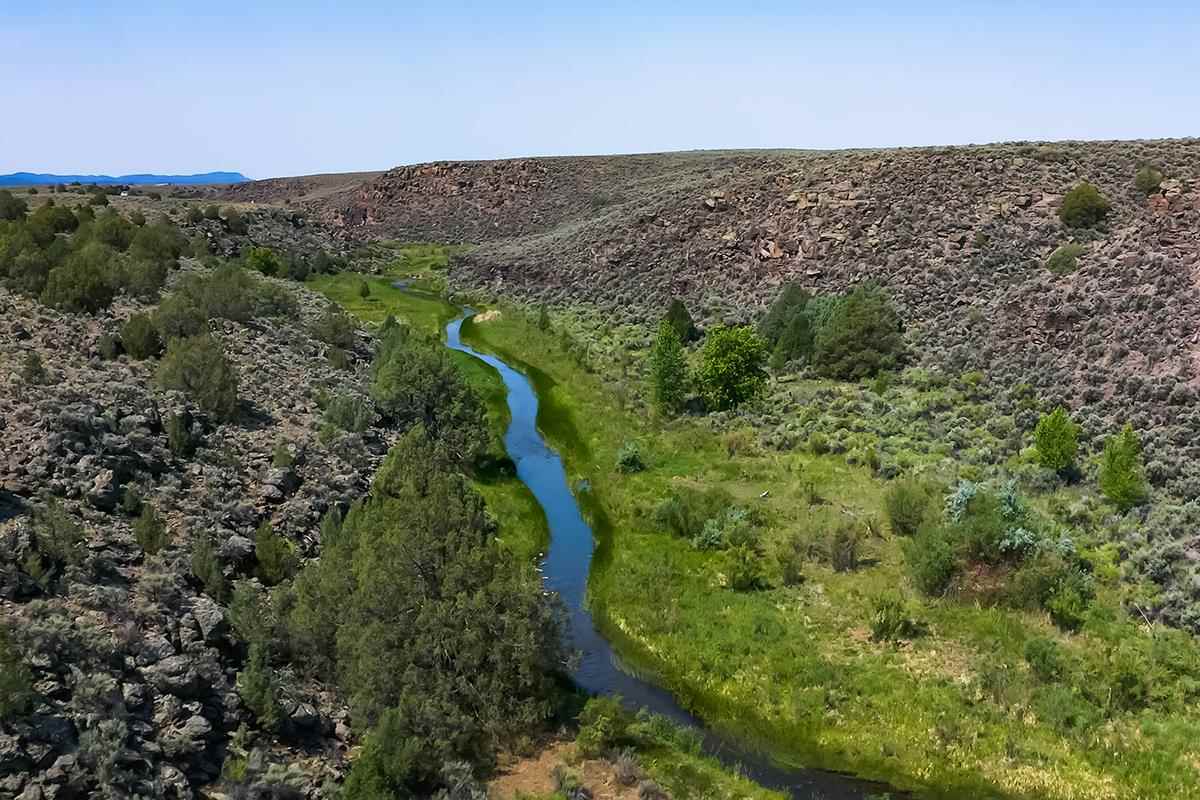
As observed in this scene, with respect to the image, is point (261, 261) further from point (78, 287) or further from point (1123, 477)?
point (1123, 477)

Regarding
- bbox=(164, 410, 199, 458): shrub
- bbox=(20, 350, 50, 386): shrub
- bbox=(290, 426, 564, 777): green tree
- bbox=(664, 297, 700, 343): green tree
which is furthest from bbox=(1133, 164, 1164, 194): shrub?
bbox=(20, 350, 50, 386): shrub

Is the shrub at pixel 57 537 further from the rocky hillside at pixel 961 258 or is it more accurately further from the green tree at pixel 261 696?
the rocky hillside at pixel 961 258

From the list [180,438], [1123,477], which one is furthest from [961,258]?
[180,438]

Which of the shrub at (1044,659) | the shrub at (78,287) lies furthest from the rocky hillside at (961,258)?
the shrub at (78,287)

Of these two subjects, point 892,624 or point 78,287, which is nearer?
point 892,624

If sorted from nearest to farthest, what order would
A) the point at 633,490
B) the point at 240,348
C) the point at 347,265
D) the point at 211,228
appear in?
1. the point at 633,490
2. the point at 240,348
3. the point at 211,228
4. the point at 347,265

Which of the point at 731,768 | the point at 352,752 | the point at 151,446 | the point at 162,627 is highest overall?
the point at 151,446

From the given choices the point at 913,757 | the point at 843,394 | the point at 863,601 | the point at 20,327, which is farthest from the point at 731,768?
the point at 20,327

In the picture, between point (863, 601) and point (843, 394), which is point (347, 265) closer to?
point (843, 394)
